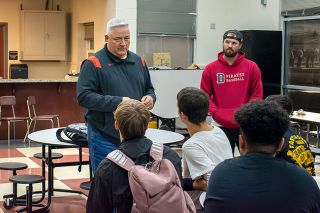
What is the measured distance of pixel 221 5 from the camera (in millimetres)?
11383

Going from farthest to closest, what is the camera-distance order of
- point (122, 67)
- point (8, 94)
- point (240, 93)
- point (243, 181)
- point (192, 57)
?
point (192, 57) → point (8, 94) → point (240, 93) → point (122, 67) → point (243, 181)

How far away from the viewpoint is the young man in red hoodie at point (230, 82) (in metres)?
4.73

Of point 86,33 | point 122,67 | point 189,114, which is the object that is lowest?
point 189,114

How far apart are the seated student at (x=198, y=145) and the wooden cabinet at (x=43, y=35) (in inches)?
402

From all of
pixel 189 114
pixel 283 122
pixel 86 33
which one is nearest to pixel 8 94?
pixel 86 33

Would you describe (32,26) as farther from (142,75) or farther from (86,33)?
(142,75)

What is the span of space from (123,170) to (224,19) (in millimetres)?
9261

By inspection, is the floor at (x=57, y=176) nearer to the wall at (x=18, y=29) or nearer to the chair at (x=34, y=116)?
the chair at (x=34, y=116)

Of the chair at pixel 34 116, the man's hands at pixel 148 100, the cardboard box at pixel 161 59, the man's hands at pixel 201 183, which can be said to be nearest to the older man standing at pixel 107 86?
the man's hands at pixel 148 100

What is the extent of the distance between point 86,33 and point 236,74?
817 cm

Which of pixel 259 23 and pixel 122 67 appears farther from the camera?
pixel 259 23

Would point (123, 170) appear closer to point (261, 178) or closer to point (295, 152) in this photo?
point (261, 178)

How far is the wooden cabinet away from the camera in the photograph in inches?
496

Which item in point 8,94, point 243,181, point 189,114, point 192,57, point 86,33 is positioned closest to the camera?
point 243,181
